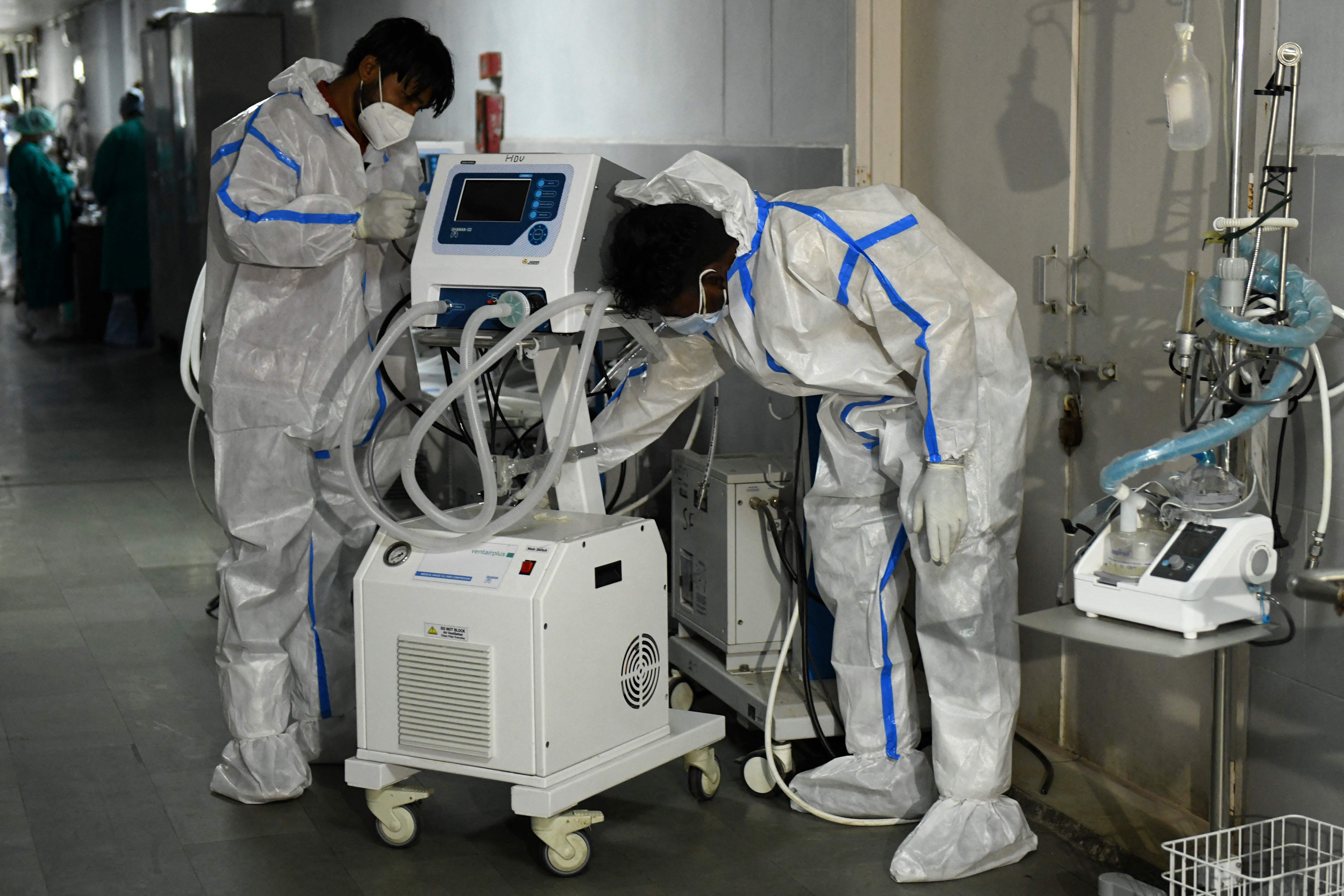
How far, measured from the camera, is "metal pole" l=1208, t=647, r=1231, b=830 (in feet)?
6.00

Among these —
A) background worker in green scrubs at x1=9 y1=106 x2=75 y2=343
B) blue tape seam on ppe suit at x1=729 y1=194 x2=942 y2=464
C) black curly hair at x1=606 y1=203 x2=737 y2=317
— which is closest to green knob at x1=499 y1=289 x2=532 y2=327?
black curly hair at x1=606 y1=203 x2=737 y2=317

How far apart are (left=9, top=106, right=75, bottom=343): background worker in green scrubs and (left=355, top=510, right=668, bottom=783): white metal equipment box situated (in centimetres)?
817

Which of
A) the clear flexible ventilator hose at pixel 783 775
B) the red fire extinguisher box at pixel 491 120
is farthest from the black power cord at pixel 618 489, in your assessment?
the red fire extinguisher box at pixel 491 120

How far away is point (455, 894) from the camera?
211cm

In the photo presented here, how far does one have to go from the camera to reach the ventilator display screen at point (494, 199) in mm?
2121

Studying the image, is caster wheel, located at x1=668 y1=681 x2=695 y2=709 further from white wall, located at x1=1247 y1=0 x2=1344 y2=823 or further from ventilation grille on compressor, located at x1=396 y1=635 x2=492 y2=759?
white wall, located at x1=1247 y1=0 x2=1344 y2=823

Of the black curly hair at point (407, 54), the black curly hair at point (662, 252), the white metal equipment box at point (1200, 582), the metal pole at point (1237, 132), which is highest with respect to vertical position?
→ the black curly hair at point (407, 54)

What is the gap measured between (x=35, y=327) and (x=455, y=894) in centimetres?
880

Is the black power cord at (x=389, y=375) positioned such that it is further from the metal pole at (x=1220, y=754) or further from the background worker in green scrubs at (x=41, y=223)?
the background worker in green scrubs at (x=41, y=223)

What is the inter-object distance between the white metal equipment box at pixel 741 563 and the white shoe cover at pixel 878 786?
353 mm

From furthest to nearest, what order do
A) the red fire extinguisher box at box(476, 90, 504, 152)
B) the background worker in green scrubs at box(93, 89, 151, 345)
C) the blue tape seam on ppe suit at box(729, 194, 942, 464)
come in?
the background worker in green scrubs at box(93, 89, 151, 345) < the red fire extinguisher box at box(476, 90, 504, 152) < the blue tape seam on ppe suit at box(729, 194, 942, 464)

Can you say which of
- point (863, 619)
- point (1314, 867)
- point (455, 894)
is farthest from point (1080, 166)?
point (455, 894)

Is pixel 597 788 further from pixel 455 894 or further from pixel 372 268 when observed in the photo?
pixel 372 268

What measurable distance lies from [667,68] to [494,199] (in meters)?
1.54
